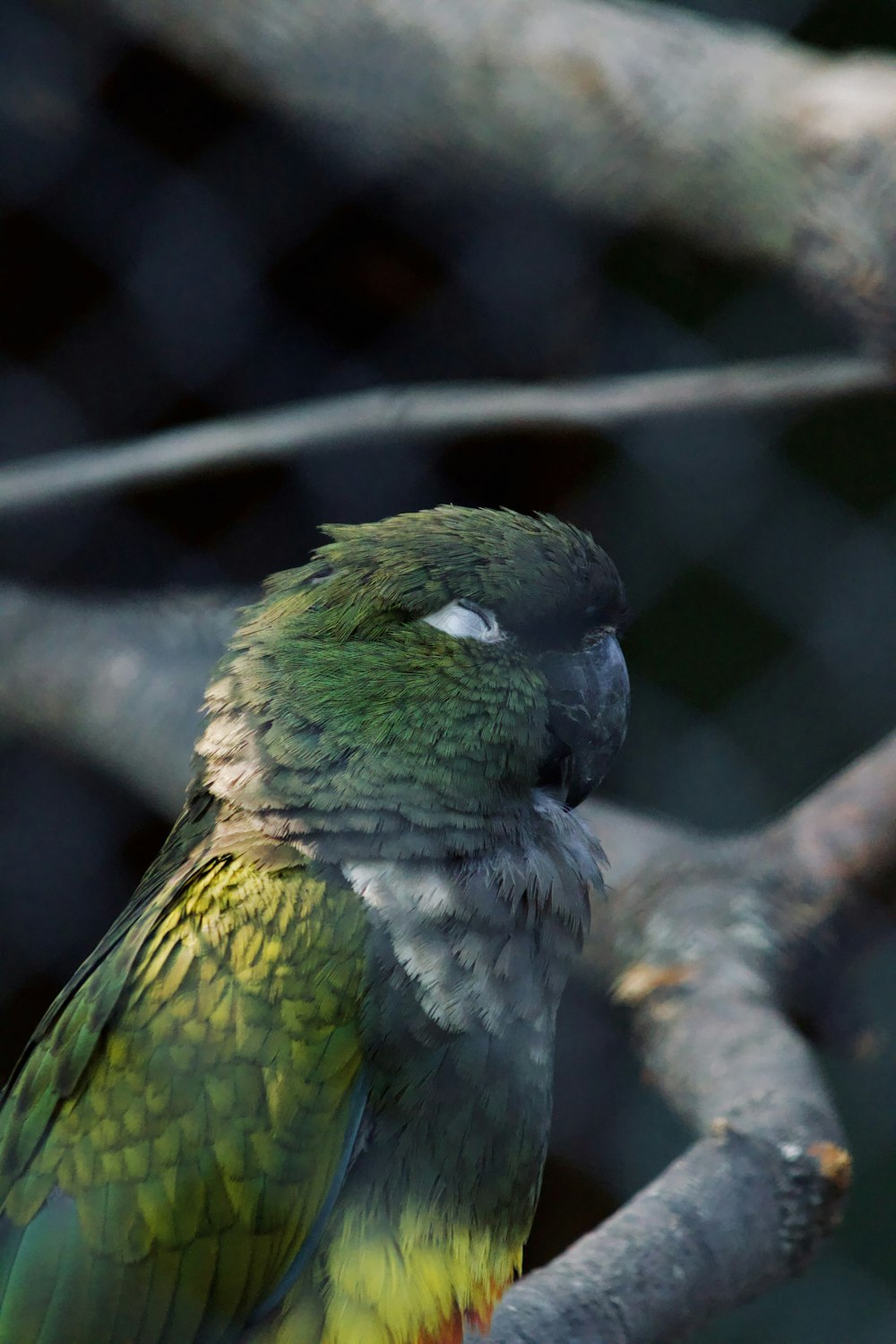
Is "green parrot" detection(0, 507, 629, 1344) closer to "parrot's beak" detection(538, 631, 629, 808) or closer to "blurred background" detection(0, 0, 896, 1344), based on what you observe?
"parrot's beak" detection(538, 631, 629, 808)

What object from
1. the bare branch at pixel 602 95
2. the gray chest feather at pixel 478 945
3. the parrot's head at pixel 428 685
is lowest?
the gray chest feather at pixel 478 945

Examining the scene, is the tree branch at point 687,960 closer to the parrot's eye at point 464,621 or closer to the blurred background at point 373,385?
the blurred background at point 373,385

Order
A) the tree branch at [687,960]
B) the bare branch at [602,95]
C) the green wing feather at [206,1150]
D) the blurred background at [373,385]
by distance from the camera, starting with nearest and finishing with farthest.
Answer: the green wing feather at [206,1150], the tree branch at [687,960], the bare branch at [602,95], the blurred background at [373,385]

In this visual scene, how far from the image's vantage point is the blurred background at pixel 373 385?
1.62 metres

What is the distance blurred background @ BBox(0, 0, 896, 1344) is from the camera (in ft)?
5.32

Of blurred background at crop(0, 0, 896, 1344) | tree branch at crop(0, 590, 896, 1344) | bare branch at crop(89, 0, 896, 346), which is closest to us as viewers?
tree branch at crop(0, 590, 896, 1344)

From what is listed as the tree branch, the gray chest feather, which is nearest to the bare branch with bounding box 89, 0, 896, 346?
the tree branch

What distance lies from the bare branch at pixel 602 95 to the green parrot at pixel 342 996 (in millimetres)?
600

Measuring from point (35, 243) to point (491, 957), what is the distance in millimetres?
1048

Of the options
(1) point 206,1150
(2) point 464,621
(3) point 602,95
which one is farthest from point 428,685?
(3) point 602,95

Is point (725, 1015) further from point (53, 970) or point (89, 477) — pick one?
point (53, 970)

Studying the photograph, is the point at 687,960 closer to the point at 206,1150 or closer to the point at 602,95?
the point at 206,1150

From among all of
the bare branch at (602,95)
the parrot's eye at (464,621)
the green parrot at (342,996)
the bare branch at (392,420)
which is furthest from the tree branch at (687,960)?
the bare branch at (602,95)

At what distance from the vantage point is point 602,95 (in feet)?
4.89
